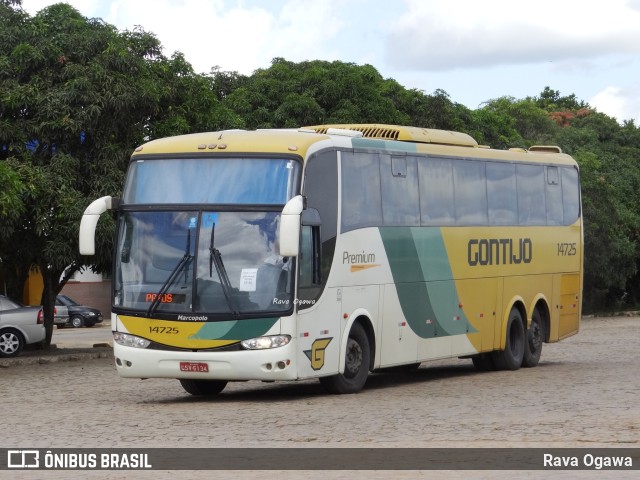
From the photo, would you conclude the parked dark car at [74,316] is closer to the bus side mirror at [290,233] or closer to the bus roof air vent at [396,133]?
the bus roof air vent at [396,133]

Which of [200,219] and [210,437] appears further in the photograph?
[200,219]

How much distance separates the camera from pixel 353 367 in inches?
741

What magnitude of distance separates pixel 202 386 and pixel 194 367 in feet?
7.29

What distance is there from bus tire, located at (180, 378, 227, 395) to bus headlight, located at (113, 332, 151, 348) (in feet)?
5.48

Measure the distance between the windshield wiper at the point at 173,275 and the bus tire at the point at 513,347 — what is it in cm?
809

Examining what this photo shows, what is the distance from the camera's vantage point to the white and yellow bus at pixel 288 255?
1720 cm

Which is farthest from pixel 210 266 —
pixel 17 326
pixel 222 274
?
pixel 17 326

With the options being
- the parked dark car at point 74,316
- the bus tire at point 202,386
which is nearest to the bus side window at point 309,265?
the bus tire at point 202,386

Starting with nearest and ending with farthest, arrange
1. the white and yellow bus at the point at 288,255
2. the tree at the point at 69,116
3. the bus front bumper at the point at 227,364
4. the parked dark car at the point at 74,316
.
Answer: the bus front bumper at the point at 227,364 → the white and yellow bus at the point at 288,255 → the tree at the point at 69,116 → the parked dark car at the point at 74,316

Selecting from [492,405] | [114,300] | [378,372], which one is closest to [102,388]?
[114,300]

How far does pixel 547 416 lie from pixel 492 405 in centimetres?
175

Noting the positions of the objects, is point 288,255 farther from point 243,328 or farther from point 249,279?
point 243,328

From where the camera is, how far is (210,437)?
13.5m
